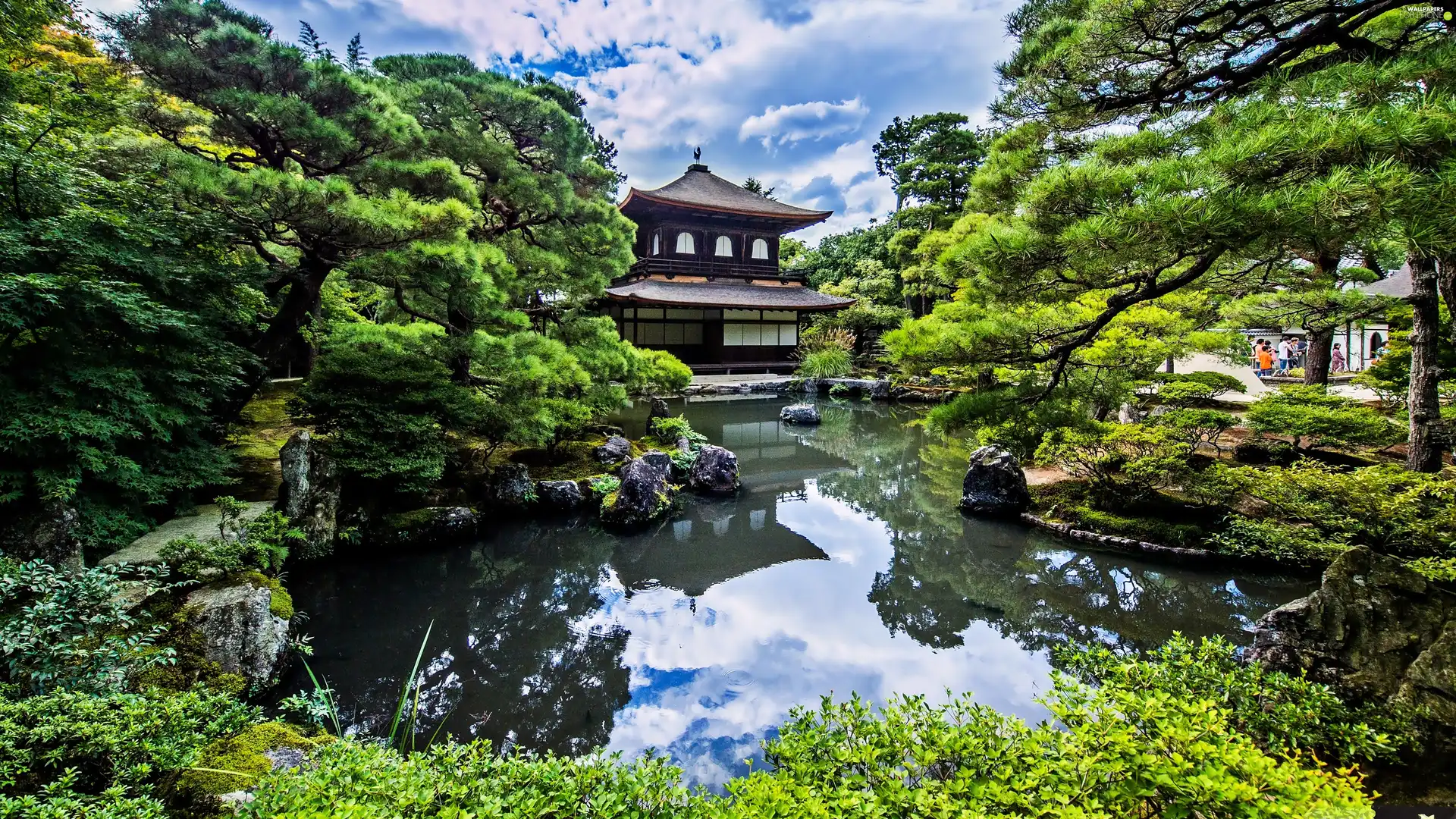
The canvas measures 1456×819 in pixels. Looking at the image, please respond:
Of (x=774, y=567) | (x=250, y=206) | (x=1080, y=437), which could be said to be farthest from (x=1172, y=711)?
(x=250, y=206)

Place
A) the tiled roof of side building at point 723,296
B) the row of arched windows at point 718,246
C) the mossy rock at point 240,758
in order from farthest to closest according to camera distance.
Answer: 1. the row of arched windows at point 718,246
2. the tiled roof of side building at point 723,296
3. the mossy rock at point 240,758

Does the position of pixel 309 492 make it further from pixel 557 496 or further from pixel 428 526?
pixel 557 496

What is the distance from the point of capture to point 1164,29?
8.54 ft

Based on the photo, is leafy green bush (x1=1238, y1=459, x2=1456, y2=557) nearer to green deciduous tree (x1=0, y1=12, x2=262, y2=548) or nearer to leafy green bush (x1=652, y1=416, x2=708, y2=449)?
leafy green bush (x1=652, y1=416, x2=708, y2=449)

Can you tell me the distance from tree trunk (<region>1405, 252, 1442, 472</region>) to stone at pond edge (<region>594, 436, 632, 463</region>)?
738 centimetres

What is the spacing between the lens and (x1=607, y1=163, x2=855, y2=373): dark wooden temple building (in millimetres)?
16938

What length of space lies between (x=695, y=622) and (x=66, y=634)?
A: 312 centimetres

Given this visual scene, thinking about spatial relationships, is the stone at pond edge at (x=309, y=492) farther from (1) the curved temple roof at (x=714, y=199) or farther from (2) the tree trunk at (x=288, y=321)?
(1) the curved temple roof at (x=714, y=199)

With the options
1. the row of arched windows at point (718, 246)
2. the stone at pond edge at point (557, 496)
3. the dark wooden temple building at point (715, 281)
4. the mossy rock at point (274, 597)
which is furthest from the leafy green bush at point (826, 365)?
the mossy rock at point (274, 597)

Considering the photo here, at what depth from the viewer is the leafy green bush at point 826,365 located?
17328 millimetres

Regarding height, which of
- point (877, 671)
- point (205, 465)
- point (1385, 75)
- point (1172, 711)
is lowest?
point (877, 671)

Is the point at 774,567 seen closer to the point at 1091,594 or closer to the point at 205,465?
the point at 1091,594

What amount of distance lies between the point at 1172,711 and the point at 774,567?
3.63 meters

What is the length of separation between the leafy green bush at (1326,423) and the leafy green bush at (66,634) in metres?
8.45
